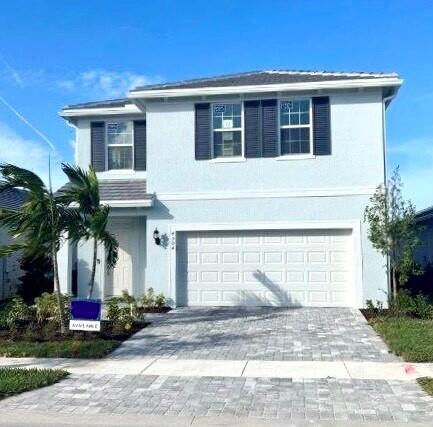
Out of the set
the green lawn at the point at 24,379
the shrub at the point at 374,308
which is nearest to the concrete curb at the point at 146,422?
the green lawn at the point at 24,379

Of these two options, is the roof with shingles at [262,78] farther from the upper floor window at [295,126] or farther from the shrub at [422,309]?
the shrub at [422,309]

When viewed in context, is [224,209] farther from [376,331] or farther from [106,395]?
[106,395]

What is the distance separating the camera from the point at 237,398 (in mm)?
6758

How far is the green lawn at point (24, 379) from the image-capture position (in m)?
7.23

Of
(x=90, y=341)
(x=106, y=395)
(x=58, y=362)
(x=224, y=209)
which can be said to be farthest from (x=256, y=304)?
(x=106, y=395)

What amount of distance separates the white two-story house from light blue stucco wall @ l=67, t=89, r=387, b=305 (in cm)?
3

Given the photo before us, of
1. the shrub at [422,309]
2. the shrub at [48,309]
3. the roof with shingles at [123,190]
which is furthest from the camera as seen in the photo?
the roof with shingles at [123,190]

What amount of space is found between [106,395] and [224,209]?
27.6 ft

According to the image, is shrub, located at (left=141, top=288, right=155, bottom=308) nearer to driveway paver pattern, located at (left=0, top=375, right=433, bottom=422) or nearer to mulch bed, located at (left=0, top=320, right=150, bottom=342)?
mulch bed, located at (left=0, top=320, right=150, bottom=342)

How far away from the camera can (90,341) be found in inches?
401

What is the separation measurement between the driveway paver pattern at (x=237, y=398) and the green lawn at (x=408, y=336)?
1575 mm

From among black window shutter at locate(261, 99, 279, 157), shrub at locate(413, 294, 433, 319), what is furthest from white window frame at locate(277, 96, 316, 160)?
shrub at locate(413, 294, 433, 319)

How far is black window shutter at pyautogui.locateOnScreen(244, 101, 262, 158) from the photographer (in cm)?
1480

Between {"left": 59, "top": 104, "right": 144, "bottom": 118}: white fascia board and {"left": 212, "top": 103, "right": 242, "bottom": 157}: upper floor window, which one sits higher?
{"left": 59, "top": 104, "right": 144, "bottom": 118}: white fascia board
